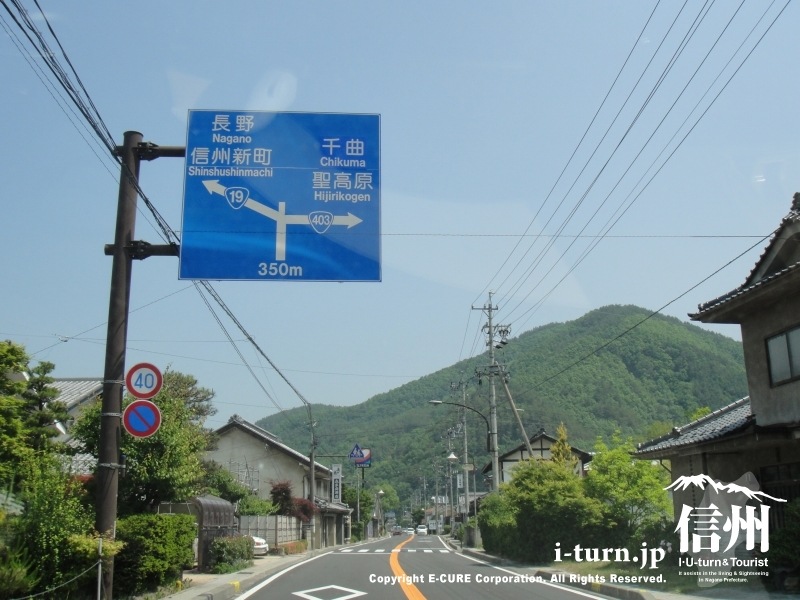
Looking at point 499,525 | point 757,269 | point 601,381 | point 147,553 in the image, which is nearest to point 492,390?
point 499,525

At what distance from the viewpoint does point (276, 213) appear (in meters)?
10.6

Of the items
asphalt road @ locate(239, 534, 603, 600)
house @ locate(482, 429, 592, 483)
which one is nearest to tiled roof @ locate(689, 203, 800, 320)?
asphalt road @ locate(239, 534, 603, 600)

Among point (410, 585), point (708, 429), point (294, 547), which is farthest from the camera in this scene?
point (294, 547)

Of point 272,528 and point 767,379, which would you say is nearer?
point 767,379

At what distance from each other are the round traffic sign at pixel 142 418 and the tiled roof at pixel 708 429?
12.4 metres

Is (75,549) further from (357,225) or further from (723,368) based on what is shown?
(723,368)

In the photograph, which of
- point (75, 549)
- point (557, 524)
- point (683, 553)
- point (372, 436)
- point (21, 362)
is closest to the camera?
point (75, 549)

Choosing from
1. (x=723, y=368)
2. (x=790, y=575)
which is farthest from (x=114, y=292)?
(x=723, y=368)

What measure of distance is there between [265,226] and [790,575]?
10.9 m

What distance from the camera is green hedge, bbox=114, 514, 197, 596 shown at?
12.4m

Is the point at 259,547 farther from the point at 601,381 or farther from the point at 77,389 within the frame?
the point at 601,381

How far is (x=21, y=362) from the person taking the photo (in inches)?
725

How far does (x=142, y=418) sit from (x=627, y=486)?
58.6 ft

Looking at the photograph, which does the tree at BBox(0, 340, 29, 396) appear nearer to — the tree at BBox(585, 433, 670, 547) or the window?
the tree at BBox(585, 433, 670, 547)
